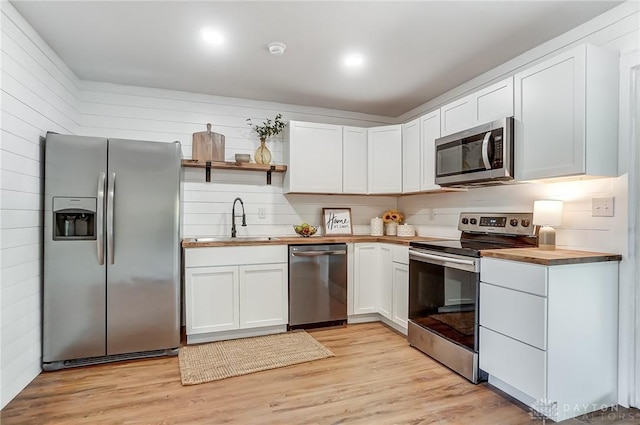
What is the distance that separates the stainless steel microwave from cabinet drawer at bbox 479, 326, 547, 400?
1088 millimetres

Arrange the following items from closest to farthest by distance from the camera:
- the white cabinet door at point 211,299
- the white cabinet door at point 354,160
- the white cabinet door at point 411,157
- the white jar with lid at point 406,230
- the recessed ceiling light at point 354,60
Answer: the recessed ceiling light at point 354,60 → the white cabinet door at point 211,299 → the white cabinet door at point 411,157 → the white cabinet door at point 354,160 → the white jar with lid at point 406,230

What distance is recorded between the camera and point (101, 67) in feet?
9.90

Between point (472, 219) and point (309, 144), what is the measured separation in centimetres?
177

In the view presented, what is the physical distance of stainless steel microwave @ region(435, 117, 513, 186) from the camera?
7.88 feet

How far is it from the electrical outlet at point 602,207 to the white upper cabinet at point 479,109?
0.78 metres

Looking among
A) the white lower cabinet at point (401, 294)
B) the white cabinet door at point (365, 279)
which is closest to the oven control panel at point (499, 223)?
the white lower cabinet at point (401, 294)

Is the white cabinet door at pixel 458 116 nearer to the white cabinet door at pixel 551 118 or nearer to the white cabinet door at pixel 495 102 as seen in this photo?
the white cabinet door at pixel 495 102

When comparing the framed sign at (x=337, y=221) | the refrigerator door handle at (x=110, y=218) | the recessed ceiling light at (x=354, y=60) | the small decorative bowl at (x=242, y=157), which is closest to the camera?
the refrigerator door handle at (x=110, y=218)

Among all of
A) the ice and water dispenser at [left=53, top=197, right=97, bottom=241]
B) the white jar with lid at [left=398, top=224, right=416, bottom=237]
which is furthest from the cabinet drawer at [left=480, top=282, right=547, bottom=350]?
the ice and water dispenser at [left=53, top=197, right=97, bottom=241]

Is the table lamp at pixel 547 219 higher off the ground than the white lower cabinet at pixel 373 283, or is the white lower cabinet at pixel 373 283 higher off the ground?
the table lamp at pixel 547 219

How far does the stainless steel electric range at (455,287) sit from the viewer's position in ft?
7.81

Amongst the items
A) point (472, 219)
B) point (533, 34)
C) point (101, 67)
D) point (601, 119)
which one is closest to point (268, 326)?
point (472, 219)

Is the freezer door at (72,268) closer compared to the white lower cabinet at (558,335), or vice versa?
the white lower cabinet at (558,335)

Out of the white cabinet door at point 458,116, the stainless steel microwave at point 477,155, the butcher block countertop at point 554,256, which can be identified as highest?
the white cabinet door at point 458,116
